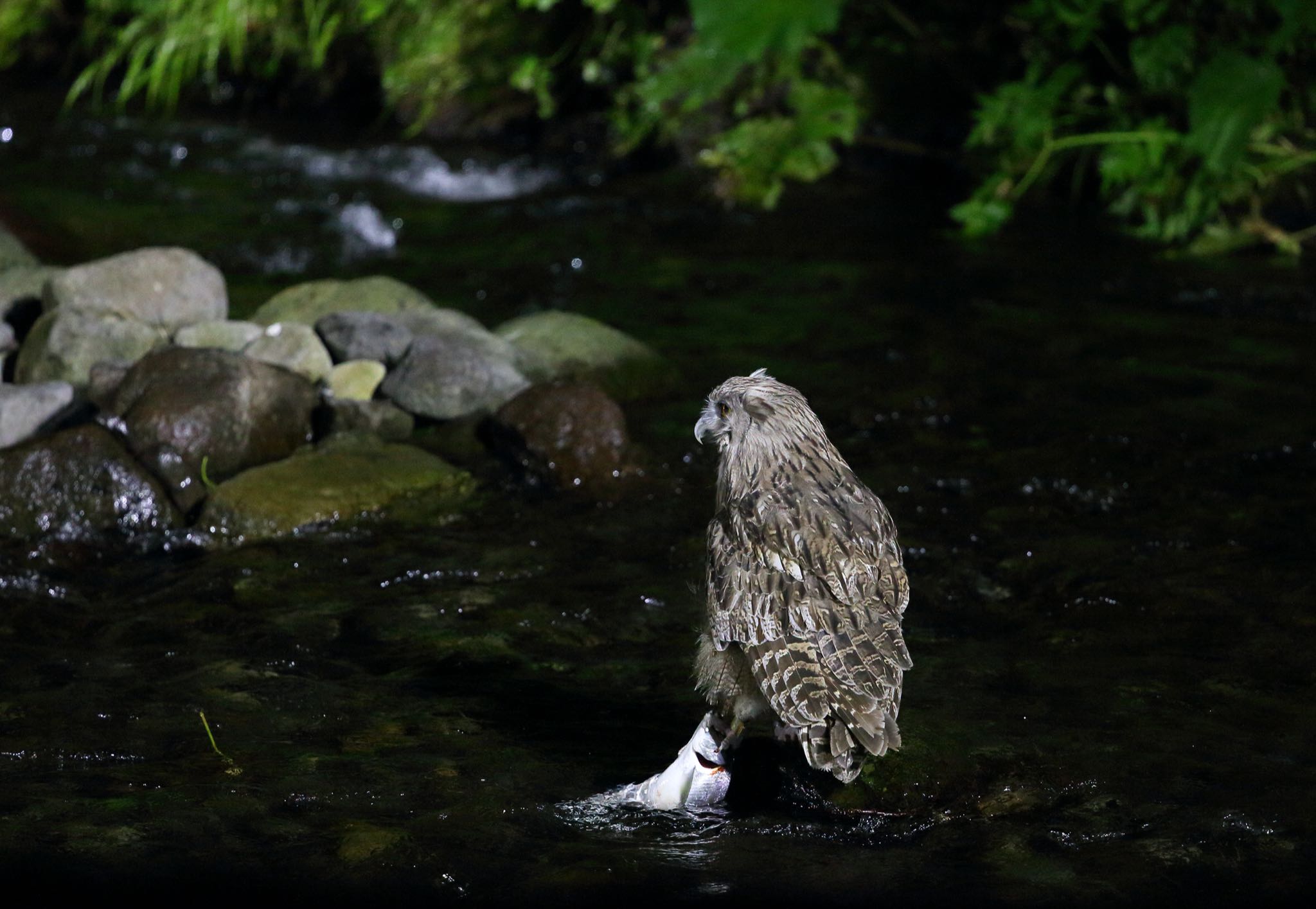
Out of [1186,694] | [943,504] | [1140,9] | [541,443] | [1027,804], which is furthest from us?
[1140,9]

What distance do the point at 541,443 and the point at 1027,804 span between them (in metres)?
3.58

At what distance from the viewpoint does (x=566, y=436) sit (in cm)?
741

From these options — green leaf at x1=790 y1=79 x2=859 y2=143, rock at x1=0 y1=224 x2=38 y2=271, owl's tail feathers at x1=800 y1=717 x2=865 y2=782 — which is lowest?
rock at x1=0 y1=224 x2=38 y2=271

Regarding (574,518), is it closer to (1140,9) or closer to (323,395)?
(323,395)

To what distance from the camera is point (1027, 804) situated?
14.5 ft

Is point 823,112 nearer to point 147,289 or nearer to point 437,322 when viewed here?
point 437,322

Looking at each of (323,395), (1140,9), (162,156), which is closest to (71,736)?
(323,395)

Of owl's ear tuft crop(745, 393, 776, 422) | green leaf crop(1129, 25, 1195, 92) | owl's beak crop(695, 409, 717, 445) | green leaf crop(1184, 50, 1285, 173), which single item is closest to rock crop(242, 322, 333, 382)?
owl's beak crop(695, 409, 717, 445)

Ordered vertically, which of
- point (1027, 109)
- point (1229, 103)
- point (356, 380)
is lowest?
point (356, 380)

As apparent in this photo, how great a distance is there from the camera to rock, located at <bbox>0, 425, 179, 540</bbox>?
6.75 meters

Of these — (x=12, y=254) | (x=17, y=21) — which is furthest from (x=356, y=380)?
(x=17, y=21)

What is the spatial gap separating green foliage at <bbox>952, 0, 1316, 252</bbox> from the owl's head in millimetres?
6233

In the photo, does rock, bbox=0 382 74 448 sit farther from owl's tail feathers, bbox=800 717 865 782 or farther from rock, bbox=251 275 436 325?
owl's tail feathers, bbox=800 717 865 782

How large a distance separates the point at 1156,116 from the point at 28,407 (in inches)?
319
